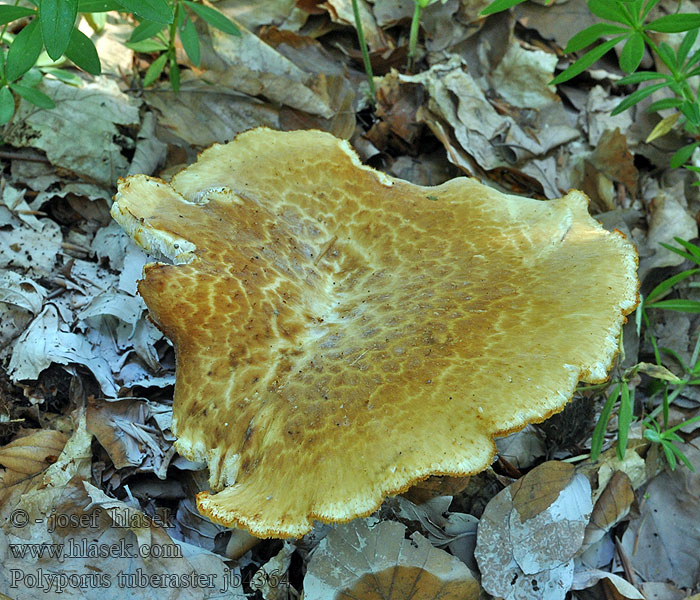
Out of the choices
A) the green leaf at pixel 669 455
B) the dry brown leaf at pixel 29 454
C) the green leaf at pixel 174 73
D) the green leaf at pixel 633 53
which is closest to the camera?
the dry brown leaf at pixel 29 454

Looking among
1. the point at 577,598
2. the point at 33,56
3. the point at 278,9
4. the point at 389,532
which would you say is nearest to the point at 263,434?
the point at 389,532

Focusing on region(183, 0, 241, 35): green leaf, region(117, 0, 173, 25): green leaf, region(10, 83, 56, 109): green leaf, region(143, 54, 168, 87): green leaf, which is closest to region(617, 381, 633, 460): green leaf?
region(117, 0, 173, 25): green leaf

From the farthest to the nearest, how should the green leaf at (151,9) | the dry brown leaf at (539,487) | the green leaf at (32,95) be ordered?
the green leaf at (32,95) < the dry brown leaf at (539,487) < the green leaf at (151,9)

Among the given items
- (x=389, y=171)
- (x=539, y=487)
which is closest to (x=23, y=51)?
(x=389, y=171)

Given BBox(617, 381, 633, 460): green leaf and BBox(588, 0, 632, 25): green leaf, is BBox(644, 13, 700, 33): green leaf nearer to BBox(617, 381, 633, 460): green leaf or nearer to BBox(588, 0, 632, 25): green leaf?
BBox(588, 0, 632, 25): green leaf

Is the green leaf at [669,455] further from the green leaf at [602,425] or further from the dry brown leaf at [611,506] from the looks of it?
the green leaf at [602,425]

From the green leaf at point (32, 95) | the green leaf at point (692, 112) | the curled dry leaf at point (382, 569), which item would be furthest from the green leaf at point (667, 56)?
the green leaf at point (32, 95)

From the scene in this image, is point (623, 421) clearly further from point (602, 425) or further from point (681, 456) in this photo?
point (681, 456)

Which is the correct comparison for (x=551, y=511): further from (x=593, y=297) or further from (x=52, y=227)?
(x=52, y=227)
